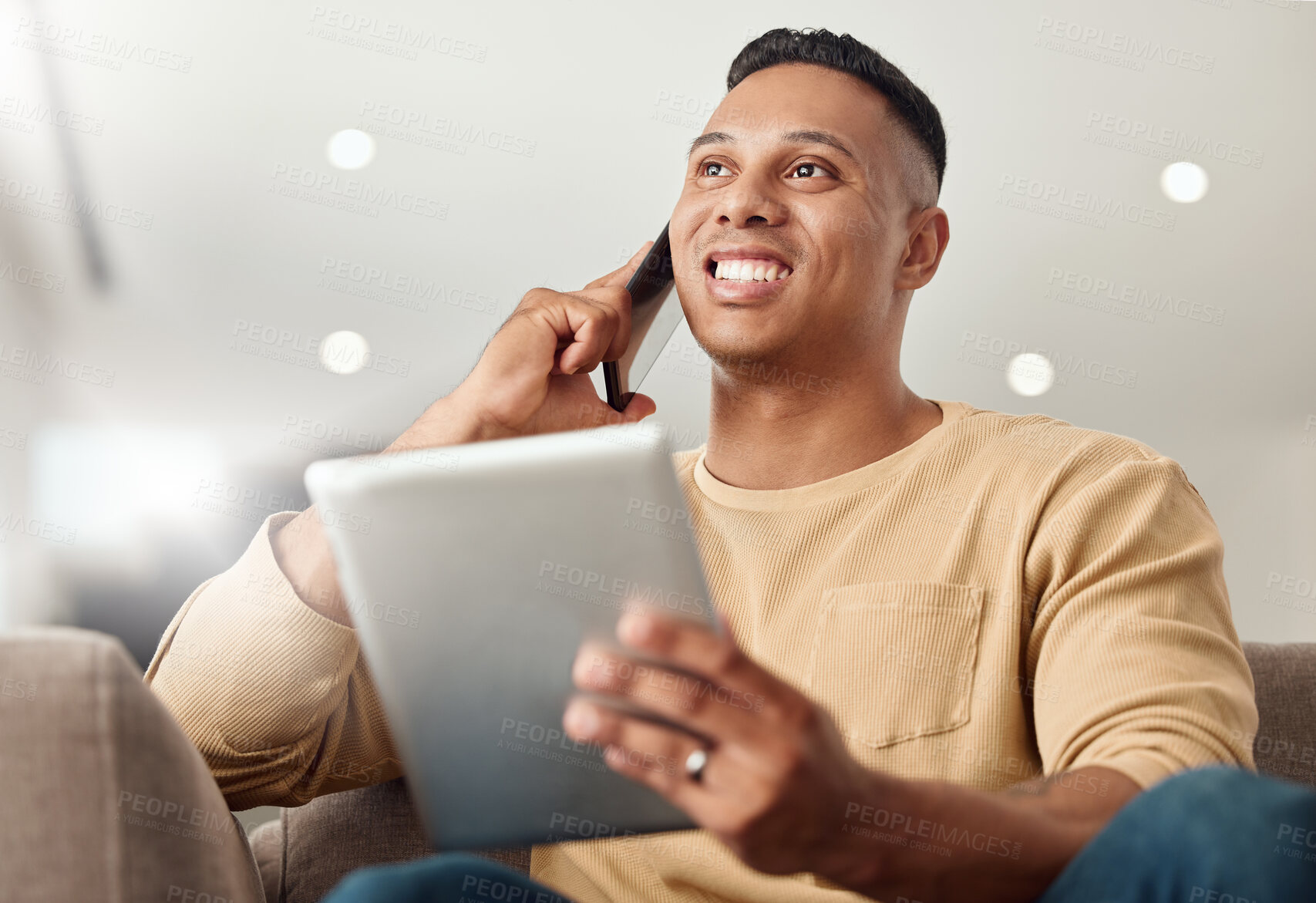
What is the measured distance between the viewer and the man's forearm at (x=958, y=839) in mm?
648

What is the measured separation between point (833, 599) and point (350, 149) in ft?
6.01

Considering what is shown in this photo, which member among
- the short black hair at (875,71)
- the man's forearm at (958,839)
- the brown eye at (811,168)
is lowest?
the man's forearm at (958,839)

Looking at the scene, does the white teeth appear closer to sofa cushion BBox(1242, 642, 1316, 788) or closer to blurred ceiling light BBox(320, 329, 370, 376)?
sofa cushion BBox(1242, 642, 1316, 788)

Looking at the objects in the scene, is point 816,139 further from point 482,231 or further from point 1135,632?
point 482,231

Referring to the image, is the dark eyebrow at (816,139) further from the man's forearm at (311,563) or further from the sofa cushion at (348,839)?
the sofa cushion at (348,839)

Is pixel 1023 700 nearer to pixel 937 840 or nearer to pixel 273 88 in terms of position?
pixel 937 840

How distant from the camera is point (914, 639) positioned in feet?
3.61

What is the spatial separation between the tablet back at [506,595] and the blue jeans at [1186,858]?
0.10m

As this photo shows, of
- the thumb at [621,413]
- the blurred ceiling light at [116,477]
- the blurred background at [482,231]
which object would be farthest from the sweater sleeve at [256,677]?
the blurred ceiling light at [116,477]

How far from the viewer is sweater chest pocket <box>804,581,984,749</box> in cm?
107

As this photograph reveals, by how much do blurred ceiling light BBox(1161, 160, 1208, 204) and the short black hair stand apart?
95 centimetres

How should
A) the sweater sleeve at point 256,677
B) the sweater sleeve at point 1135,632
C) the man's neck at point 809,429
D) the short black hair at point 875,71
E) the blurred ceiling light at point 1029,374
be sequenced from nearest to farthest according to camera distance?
1. the sweater sleeve at point 1135,632
2. the sweater sleeve at point 256,677
3. the man's neck at point 809,429
4. the short black hair at point 875,71
5. the blurred ceiling light at point 1029,374

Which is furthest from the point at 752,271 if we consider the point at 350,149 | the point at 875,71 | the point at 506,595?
the point at 350,149

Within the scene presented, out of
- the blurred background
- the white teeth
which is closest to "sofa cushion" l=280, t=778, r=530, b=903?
the white teeth
